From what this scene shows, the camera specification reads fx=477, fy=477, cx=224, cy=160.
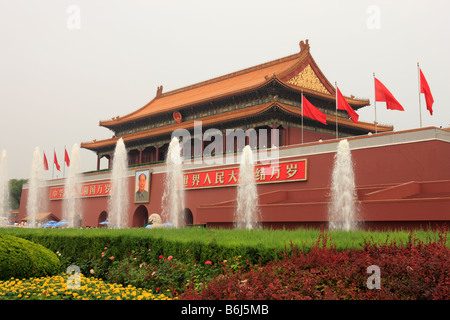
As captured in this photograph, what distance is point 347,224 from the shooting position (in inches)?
551

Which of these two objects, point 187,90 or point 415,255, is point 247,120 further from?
point 415,255

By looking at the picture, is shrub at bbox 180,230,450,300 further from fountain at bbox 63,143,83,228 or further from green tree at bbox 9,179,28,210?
green tree at bbox 9,179,28,210

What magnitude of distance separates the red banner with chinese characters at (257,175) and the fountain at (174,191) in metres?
0.48

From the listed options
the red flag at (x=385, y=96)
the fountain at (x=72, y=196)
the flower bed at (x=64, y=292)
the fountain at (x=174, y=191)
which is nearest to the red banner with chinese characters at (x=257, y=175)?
the fountain at (x=174, y=191)

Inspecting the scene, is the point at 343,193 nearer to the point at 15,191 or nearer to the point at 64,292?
the point at 64,292

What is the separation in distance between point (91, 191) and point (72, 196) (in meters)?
2.27

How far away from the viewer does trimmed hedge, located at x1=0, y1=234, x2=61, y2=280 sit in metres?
8.27

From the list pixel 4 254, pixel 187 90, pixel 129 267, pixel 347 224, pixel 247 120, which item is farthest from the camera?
pixel 187 90

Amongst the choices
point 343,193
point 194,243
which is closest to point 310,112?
point 343,193

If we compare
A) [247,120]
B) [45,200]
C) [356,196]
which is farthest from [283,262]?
[45,200]
